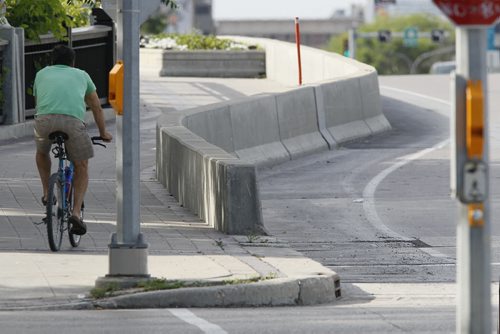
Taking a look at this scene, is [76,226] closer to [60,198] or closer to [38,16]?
[60,198]

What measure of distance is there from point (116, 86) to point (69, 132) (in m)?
1.99

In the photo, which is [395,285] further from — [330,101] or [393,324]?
[330,101]

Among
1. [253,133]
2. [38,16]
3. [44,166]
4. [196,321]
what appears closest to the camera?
[196,321]

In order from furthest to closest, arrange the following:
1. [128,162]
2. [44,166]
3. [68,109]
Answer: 1. [44,166]
2. [68,109]
3. [128,162]

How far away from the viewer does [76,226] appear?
1287cm

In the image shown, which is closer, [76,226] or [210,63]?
[76,226]

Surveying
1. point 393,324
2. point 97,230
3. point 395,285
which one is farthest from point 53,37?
point 393,324

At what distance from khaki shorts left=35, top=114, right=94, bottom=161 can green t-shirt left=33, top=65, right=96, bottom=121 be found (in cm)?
5

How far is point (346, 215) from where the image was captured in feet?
56.6

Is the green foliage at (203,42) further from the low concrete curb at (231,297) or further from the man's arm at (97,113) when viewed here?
the low concrete curb at (231,297)

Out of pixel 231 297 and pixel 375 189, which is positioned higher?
pixel 231 297

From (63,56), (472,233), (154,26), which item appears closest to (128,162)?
(63,56)

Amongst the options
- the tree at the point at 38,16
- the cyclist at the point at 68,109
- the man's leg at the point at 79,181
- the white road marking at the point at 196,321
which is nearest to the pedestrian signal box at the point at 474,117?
the white road marking at the point at 196,321

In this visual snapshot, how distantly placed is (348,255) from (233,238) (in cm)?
108
